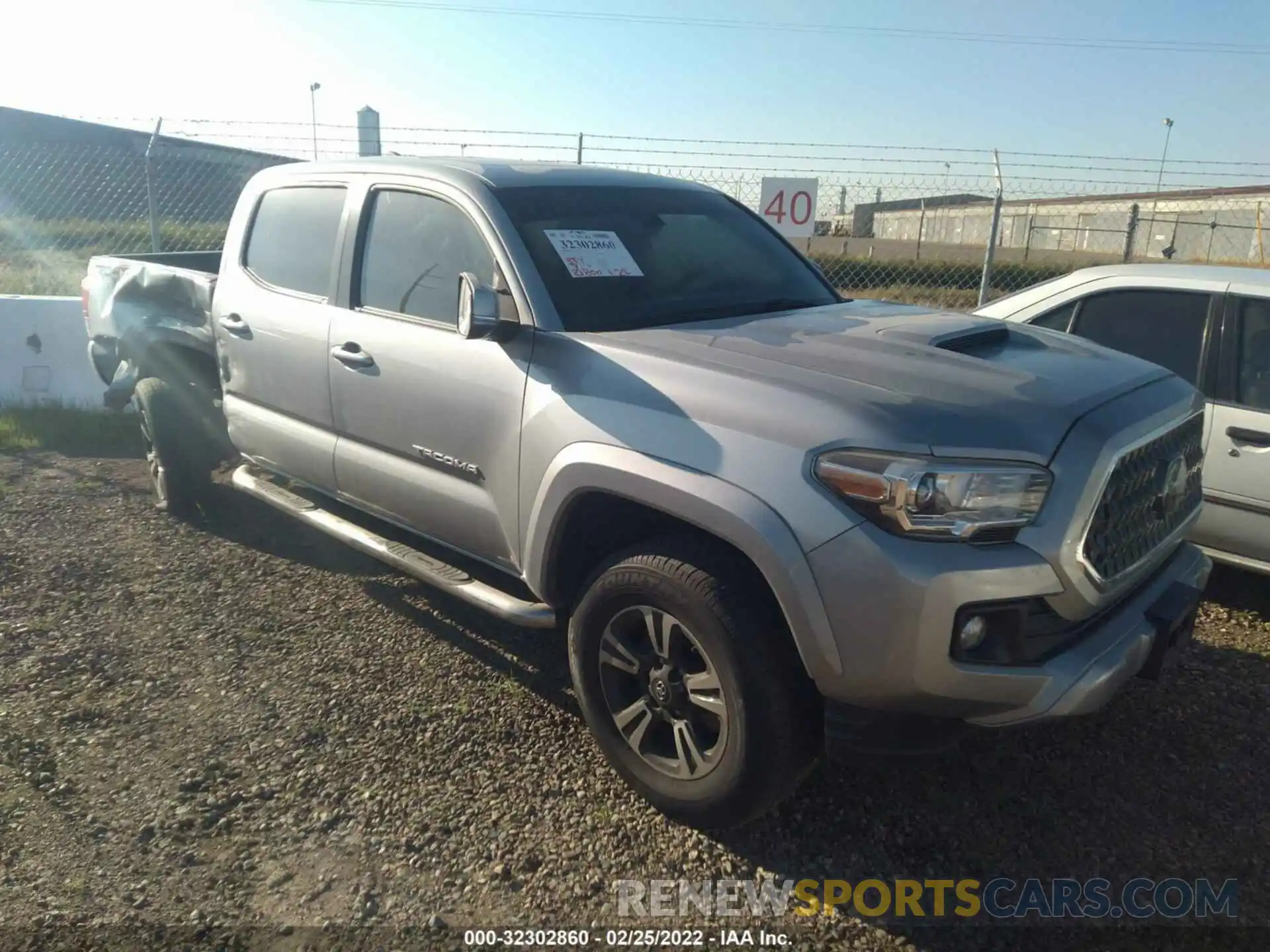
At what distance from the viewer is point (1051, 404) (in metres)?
2.52

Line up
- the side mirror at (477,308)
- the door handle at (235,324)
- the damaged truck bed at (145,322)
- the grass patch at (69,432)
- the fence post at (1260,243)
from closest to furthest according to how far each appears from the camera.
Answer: the side mirror at (477,308) → the door handle at (235,324) → the damaged truck bed at (145,322) → the grass patch at (69,432) → the fence post at (1260,243)

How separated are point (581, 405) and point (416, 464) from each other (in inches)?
38.8

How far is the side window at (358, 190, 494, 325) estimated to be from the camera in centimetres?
347

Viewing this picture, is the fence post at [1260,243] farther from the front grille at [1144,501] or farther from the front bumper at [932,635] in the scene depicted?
the front bumper at [932,635]

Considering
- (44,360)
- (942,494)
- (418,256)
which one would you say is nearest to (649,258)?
(418,256)

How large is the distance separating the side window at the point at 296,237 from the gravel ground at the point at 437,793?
5.01 feet

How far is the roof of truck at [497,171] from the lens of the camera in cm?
357

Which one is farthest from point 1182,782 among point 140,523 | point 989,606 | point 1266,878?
point 140,523

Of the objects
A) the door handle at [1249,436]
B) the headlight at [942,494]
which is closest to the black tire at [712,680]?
the headlight at [942,494]

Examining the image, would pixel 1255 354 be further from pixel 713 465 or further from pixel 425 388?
pixel 425 388

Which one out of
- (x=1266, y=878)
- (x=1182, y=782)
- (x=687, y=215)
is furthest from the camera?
(x=687, y=215)

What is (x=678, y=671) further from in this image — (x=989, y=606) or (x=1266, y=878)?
(x=1266, y=878)

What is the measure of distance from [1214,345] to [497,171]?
3296 millimetres

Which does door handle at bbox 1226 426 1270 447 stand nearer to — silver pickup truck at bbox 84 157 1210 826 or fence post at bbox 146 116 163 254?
silver pickup truck at bbox 84 157 1210 826
